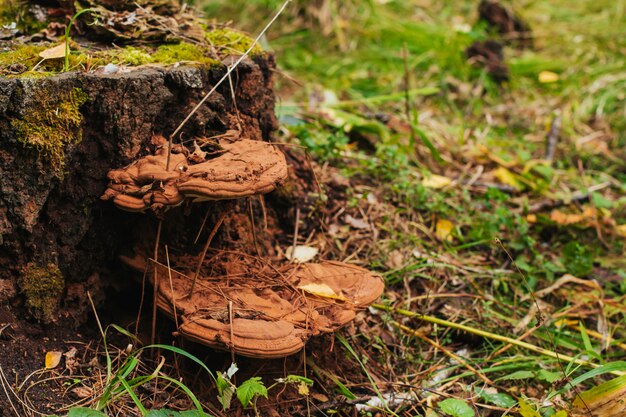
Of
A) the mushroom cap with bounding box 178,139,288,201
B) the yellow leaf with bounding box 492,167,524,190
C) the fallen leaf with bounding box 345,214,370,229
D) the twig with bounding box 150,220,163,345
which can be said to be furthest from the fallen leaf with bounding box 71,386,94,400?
the yellow leaf with bounding box 492,167,524,190

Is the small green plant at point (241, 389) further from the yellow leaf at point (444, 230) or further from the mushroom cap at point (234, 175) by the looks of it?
the yellow leaf at point (444, 230)

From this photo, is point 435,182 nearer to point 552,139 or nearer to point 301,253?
point 301,253

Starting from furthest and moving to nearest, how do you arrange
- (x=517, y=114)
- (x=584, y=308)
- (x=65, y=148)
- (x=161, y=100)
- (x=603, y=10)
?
(x=603, y=10)
(x=517, y=114)
(x=584, y=308)
(x=161, y=100)
(x=65, y=148)

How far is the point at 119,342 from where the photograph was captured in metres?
2.71

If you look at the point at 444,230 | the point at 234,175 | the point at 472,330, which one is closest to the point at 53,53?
the point at 234,175

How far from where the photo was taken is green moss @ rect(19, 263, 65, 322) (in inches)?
98.3

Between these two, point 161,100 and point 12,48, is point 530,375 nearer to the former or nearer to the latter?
point 161,100

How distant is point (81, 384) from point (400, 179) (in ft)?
7.65

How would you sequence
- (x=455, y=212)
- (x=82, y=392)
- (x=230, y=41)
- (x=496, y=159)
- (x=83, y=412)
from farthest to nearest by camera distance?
(x=496, y=159)
(x=455, y=212)
(x=230, y=41)
(x=82, y=392)
(x=83, y=412)

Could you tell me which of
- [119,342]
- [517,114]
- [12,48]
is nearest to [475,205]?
[517,114]

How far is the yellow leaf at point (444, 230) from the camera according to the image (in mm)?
3931

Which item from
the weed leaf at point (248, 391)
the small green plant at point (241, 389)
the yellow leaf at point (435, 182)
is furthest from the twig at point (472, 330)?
the yellow leaf at point (435, 182)

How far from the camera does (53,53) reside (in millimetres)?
2564

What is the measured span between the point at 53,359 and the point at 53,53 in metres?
1.18
